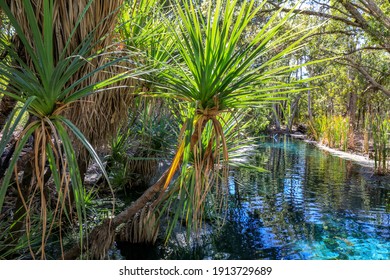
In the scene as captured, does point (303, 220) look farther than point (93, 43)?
Yes

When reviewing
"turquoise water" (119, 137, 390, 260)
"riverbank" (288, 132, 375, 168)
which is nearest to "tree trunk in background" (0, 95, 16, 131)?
"turquoise water" (119, 137, 390, 260)

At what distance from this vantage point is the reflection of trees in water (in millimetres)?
4836

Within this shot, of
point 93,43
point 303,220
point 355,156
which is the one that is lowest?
point 303,220

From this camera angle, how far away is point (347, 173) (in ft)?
30.9

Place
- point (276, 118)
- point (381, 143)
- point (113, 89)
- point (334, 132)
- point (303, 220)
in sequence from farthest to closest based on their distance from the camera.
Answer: point (334, 132), point (381, 143), point (303, 220), point (276, 118), point (113, 89)

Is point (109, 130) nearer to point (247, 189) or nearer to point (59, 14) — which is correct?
point (59, 14)

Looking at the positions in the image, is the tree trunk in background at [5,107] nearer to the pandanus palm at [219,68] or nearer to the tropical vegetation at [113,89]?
the tropical vegetation at [113,89]

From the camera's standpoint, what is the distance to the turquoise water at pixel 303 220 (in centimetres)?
422

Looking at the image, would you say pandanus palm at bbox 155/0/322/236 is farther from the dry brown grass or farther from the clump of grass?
the clump of grass

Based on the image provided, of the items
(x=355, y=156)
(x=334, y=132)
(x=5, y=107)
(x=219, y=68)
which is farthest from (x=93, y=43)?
(x=334, y=132)

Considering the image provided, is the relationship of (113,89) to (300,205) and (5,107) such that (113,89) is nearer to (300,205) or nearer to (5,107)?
(5,107)

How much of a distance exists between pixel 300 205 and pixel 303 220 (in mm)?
849

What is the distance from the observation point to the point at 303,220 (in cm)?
552
